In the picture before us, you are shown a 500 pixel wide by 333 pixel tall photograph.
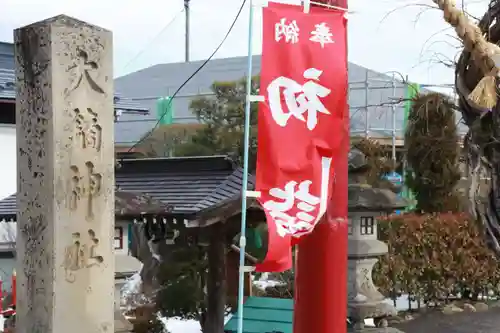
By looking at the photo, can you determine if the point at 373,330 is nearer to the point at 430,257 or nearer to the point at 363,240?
the point at 363,240

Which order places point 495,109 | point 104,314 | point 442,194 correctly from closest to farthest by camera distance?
1. point 495,109
2. point 104,314
3. point 442,194

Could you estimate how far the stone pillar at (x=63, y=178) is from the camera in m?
3.57

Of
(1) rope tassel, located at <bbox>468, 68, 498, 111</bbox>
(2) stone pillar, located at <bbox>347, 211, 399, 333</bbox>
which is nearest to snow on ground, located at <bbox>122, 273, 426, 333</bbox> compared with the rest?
(2) stone pillar, located at <bbox>347, 211, 399, 333</bbox>

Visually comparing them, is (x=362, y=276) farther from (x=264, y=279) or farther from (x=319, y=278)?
(x=264, y=279)

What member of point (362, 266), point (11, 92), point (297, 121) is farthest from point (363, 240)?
point (11, 92)

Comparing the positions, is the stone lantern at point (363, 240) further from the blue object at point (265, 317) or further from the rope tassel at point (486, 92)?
the rope tassel at point (486, 92)

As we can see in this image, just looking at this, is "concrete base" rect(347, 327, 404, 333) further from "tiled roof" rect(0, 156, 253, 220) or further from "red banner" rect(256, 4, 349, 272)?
"red banner" rect(256, 4, 349, 272)

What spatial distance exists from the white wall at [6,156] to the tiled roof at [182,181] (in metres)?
4.17

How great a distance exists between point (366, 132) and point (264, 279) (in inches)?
243

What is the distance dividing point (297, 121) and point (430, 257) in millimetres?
7982

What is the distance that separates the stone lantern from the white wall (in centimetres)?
677

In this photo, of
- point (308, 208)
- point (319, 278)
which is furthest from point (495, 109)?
point (319, 278)

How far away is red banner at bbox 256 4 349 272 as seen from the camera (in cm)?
367

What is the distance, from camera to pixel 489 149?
1.91 metres
